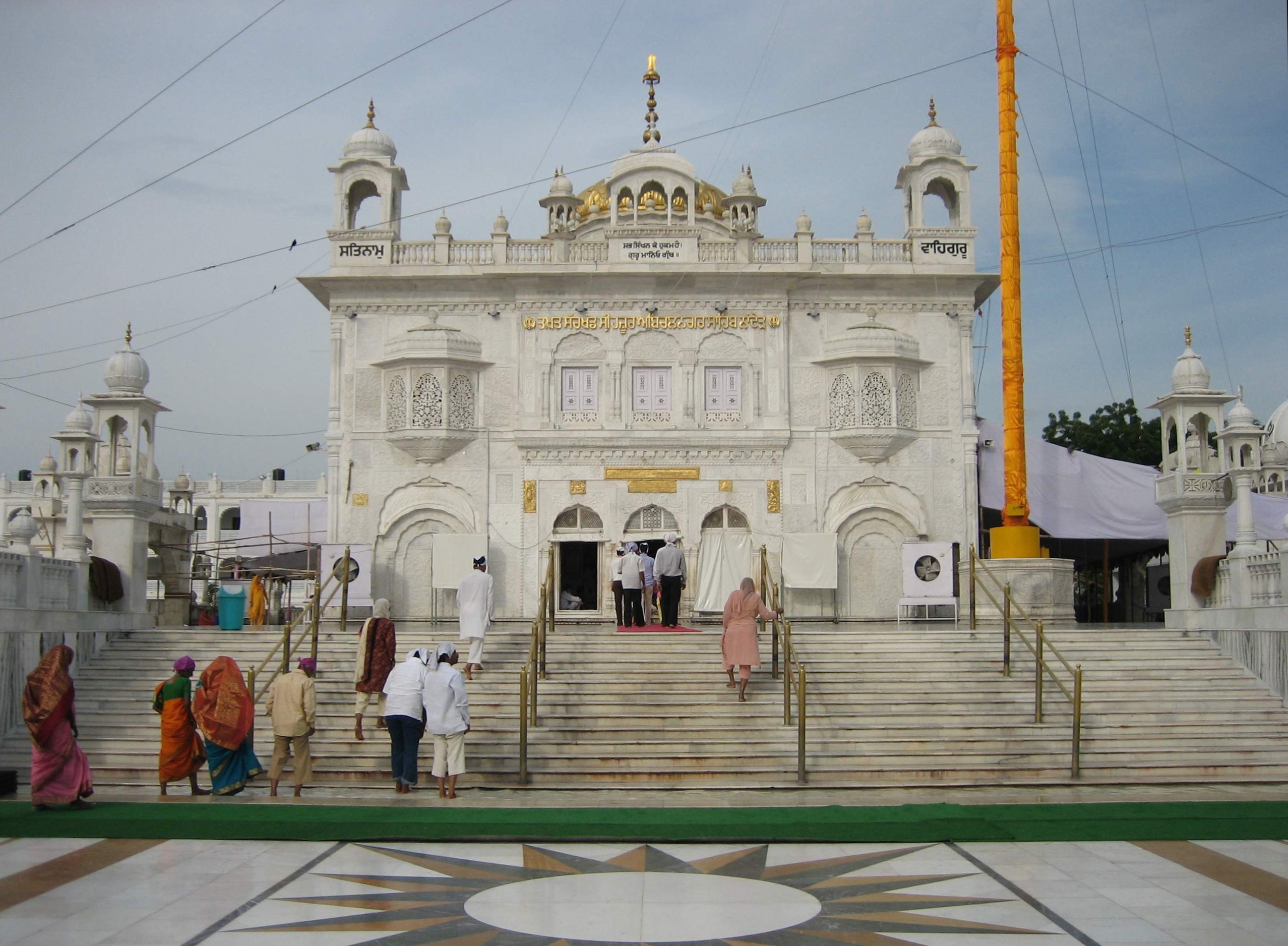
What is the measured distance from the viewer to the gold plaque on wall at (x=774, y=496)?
22875 millimetres

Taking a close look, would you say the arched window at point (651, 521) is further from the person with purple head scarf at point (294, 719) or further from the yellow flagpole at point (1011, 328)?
the person with purple head scarf at point (294, 719)

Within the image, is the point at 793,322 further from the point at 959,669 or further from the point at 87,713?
the point at 87,713

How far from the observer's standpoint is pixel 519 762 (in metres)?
13.3

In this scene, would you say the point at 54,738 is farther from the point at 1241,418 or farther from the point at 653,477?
the point at 1241,418

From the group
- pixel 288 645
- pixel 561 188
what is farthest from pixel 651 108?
pixel 288 645

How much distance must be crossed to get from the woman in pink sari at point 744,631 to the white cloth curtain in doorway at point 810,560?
6.78m

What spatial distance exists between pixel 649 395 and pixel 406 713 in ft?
39.7

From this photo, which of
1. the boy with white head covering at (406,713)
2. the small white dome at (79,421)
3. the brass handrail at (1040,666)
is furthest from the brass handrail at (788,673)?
the small white dome at (79,421)

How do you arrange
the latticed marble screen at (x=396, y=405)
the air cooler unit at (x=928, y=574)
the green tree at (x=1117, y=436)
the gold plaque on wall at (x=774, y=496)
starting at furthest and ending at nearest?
the green tree at (x=1117, y=436), the latticed marble screen at (x=396, y=405), the gold plaque on wall at (x=774, y=496), the air cooler unit at (x=928, y=574)

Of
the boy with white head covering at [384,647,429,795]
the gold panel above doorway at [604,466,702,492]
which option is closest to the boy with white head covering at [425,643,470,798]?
the boy with white head covering at [384,647,429,795]

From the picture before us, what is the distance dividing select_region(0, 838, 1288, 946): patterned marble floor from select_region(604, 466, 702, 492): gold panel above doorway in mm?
13521

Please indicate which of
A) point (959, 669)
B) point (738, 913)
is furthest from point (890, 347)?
point (738, 913)

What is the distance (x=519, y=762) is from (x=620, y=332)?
38.5 feet

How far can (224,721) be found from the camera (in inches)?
476
